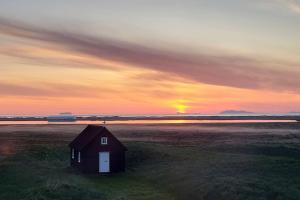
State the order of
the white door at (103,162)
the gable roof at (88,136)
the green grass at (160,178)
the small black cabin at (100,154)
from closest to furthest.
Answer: the green grass at (160,178), the small black cabin at (100,154), the white door at (103,162), the gable roof at (88,136)

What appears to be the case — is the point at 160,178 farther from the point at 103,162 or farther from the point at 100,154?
the point at 100,154

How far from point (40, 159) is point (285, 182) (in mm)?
32449

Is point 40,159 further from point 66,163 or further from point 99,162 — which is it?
point 99,162

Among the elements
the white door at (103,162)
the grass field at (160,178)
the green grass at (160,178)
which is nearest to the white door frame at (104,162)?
the white door at (103,162)

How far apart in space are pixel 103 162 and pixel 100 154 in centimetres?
108

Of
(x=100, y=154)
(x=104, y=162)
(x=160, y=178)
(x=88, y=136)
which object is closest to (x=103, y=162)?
(x=104, y=162)

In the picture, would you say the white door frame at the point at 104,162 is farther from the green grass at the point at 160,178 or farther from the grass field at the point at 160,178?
the grass field at the point at 160,178

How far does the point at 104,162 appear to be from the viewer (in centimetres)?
5075

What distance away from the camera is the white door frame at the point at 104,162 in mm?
50500

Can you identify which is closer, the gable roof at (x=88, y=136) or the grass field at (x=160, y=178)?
the grass field at (x=160, y=178)

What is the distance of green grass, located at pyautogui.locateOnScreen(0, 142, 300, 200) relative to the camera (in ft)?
109

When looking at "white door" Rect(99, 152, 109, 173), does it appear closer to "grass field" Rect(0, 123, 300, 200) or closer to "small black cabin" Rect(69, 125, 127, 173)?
"small black cabin" Rect(69, 125, 127, 173)

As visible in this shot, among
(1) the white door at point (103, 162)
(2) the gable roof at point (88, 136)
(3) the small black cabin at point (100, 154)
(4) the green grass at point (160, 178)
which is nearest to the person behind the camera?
(4) the green grass at point (160, 178)

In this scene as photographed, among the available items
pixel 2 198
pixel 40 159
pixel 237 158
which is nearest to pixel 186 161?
pixel 237 158
